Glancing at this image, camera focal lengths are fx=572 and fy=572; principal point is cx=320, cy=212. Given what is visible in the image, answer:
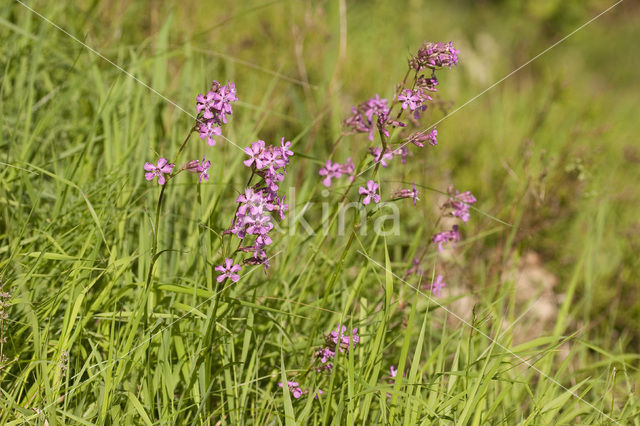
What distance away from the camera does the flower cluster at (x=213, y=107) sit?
1.65 m

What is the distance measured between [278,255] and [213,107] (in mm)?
995

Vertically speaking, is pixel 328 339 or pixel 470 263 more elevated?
pixel 470 263

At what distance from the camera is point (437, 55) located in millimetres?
1813

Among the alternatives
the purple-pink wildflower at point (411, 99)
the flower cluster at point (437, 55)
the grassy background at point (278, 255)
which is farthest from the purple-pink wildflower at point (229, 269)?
the flower cluster at point (437, 55)

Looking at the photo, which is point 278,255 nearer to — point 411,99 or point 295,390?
point 295,390

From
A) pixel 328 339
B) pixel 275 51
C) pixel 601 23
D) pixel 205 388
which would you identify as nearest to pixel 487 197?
pixel 275 51

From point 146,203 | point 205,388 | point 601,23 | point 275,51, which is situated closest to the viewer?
point 205,388

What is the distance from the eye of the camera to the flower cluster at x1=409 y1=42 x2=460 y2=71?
5.93ft

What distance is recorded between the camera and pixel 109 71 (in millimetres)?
3189

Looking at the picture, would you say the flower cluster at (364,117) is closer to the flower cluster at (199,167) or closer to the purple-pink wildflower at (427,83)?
the purple-pink wildflower at (427,83)

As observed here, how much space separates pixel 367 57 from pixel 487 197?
171 cm

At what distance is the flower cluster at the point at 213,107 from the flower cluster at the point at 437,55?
62cm

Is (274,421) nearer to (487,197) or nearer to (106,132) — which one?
(106,132)

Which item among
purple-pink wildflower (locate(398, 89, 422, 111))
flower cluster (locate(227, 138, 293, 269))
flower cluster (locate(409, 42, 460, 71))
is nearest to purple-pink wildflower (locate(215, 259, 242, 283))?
flower cluster (locate(227, 138, 293, 269))
